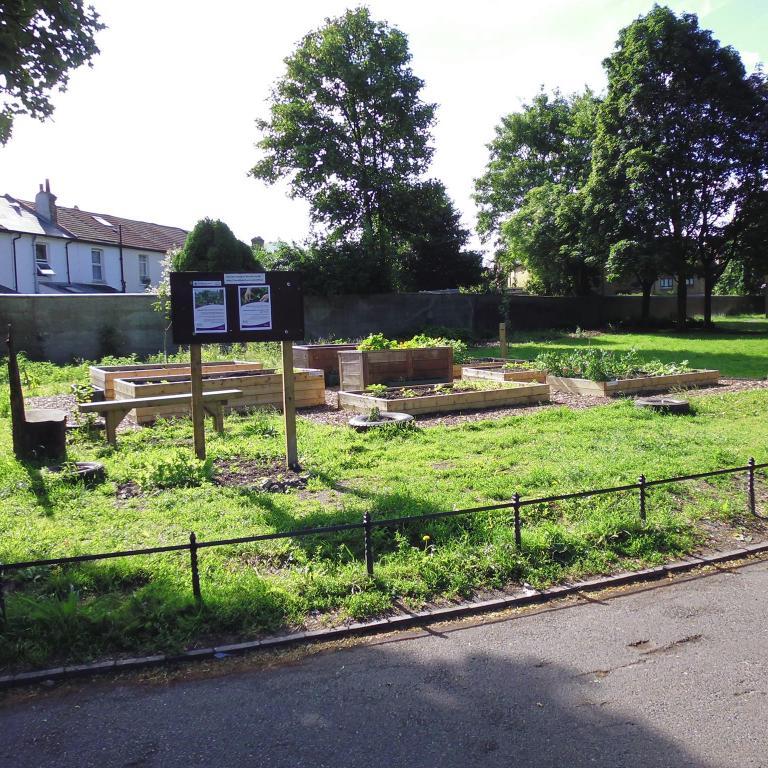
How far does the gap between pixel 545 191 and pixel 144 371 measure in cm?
Result: 2697

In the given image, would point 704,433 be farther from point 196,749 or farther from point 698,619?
point 196,749

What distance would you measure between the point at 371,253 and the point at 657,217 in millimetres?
12306

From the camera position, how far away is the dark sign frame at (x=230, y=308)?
7297 millimetres

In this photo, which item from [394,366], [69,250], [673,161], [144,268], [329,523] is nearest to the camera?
[329,523]

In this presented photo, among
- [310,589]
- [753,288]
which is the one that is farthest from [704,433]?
[753,288]

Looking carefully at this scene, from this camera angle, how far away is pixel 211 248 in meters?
22.2

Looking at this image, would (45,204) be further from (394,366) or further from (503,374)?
(503,374)

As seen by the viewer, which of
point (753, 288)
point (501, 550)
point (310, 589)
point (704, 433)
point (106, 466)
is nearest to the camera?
point (310, 589)

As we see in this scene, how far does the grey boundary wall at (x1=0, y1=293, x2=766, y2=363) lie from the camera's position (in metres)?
19.4

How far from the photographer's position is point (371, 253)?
90.2 ft

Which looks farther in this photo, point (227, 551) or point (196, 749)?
point (227, 551)

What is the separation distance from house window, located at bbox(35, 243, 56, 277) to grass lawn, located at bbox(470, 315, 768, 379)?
23.9 meters

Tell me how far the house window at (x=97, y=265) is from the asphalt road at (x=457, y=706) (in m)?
39.5

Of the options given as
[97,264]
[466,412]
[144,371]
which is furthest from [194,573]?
[97,264]
